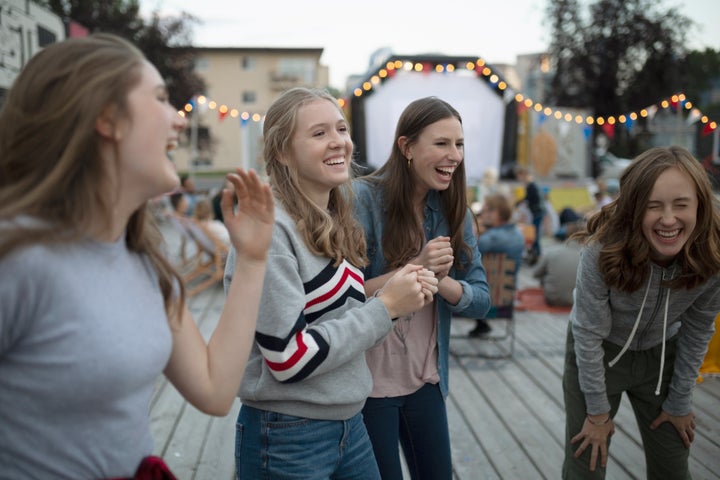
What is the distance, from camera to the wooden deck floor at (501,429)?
2914 millimetres

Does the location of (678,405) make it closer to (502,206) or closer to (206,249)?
(502,206)

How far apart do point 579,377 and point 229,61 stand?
49511 millimetres

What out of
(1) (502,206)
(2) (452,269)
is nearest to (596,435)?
(2) (452,269)

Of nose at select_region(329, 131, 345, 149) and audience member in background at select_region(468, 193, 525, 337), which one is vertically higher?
nose at select_region(329, 131, 345, 149)

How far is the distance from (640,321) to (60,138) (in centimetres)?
183

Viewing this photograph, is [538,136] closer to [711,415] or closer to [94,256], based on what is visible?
[711,415]

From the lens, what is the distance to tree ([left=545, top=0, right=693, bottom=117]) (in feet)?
69.9

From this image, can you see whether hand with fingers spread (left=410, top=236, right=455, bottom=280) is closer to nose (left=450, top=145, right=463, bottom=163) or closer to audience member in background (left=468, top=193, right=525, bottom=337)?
nose (left=450, top=145, right=463, bottom=163)

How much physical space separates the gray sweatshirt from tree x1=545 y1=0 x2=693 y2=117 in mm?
21836

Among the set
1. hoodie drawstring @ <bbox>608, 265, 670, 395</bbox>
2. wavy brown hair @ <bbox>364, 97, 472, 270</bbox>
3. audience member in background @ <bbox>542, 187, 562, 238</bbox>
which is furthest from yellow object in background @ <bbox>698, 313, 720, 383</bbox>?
audience member in background @ <bbox>542, 187, 562, 238</bbox>

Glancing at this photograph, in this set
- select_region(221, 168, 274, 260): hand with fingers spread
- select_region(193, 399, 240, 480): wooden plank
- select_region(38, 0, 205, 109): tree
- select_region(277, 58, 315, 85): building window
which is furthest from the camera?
select_region(277, 58, 315, 85): building window

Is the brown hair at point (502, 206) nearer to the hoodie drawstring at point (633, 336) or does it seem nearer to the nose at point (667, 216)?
the hoodie drawstring at point (633, 336)

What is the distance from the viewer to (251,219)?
1.15 meters

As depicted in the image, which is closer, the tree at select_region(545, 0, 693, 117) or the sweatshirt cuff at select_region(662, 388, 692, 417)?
the sweatshirt cuff at select_region(662, 388, 692, 417)
